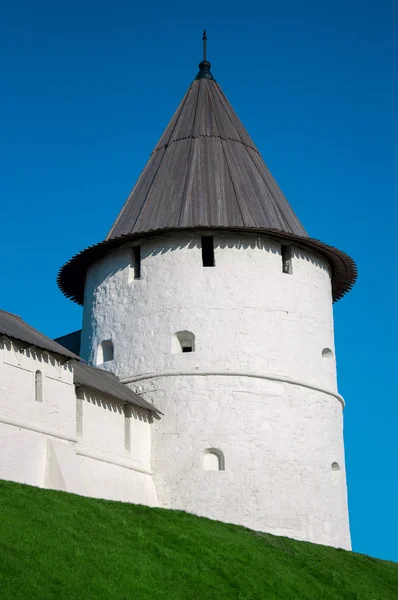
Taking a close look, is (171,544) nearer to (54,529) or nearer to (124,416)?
(54,529)

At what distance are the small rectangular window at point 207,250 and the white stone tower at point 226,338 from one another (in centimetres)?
Result: 2

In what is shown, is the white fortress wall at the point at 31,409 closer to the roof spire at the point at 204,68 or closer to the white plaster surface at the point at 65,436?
the white plaster surface at the point at 65,436

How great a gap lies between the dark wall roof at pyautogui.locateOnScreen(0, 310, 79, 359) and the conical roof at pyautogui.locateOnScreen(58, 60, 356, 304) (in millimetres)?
4304

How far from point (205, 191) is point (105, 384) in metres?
5.66

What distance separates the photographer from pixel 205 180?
2780 cm

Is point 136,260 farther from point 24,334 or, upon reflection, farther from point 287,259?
point 24,334

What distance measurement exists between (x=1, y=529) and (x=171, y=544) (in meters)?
3.72

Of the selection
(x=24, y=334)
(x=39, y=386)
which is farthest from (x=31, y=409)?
(x=24, y=334)

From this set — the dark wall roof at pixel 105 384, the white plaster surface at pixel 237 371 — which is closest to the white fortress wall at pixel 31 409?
the dark wall roof at pixel 105 384

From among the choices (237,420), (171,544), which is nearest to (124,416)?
(237,420)

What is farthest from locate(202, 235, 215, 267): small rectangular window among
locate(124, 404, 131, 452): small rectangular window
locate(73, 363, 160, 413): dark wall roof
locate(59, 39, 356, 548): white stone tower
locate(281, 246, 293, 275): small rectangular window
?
locate(124, 404, 131, 452): small rectangular window

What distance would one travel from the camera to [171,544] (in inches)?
753

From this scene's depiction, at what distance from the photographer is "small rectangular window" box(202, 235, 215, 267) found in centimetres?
2677

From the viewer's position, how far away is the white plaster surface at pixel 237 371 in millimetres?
24828
